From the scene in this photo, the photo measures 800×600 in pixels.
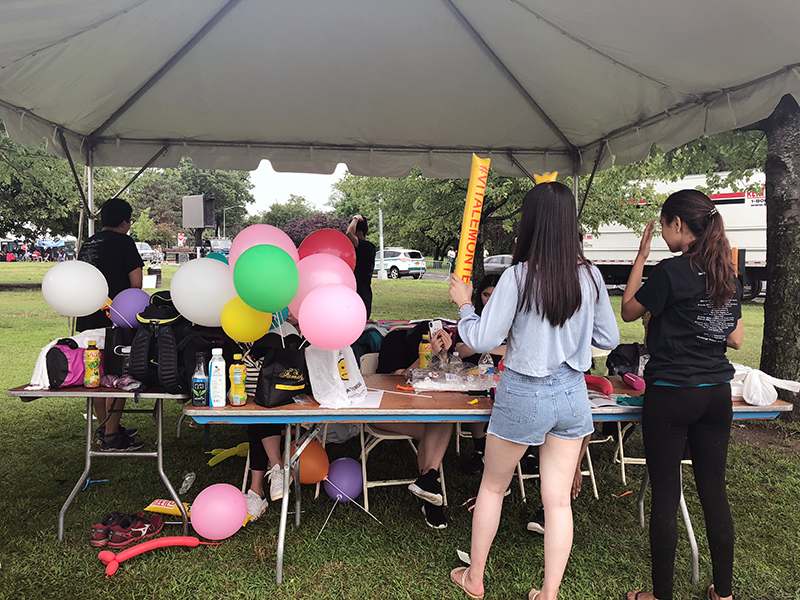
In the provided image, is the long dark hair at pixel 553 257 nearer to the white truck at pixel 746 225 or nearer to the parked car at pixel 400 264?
the white truck at pixel 746 225

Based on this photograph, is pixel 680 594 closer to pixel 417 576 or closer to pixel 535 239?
pixel 417 576

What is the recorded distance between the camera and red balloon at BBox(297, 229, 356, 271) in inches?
126

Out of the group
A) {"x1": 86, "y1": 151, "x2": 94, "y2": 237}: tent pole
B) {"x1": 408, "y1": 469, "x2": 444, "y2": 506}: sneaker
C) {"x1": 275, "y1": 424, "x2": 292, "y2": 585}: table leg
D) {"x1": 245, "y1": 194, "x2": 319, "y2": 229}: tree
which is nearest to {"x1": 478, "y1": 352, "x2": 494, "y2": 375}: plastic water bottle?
{"x1": 408, "y1": 469, "x2": 444, "y2": 506}: sneaker

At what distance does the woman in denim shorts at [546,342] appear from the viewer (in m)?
1.95

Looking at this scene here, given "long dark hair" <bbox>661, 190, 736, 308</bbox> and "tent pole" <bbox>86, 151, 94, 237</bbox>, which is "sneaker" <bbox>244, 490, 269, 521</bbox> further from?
"tent pole" <bbox>86, 151, 94, 237</bbox>

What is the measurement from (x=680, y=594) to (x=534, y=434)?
1197mm

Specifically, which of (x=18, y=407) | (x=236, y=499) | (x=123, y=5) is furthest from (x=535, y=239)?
(x=18, y=407)

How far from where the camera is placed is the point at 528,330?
202cm

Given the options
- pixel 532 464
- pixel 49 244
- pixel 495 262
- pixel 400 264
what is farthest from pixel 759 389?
pixel 49 244

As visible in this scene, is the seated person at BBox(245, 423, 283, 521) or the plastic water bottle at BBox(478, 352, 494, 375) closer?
the seated person at BBox(245, 423, 283, 521)

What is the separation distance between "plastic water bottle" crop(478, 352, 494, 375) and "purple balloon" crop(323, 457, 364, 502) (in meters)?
0.97

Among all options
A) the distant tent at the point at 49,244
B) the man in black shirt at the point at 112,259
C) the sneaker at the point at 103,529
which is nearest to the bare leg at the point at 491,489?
the sneaker at the point at 103,529

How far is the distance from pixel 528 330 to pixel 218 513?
1843mm

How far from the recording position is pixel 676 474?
7.13 feet
